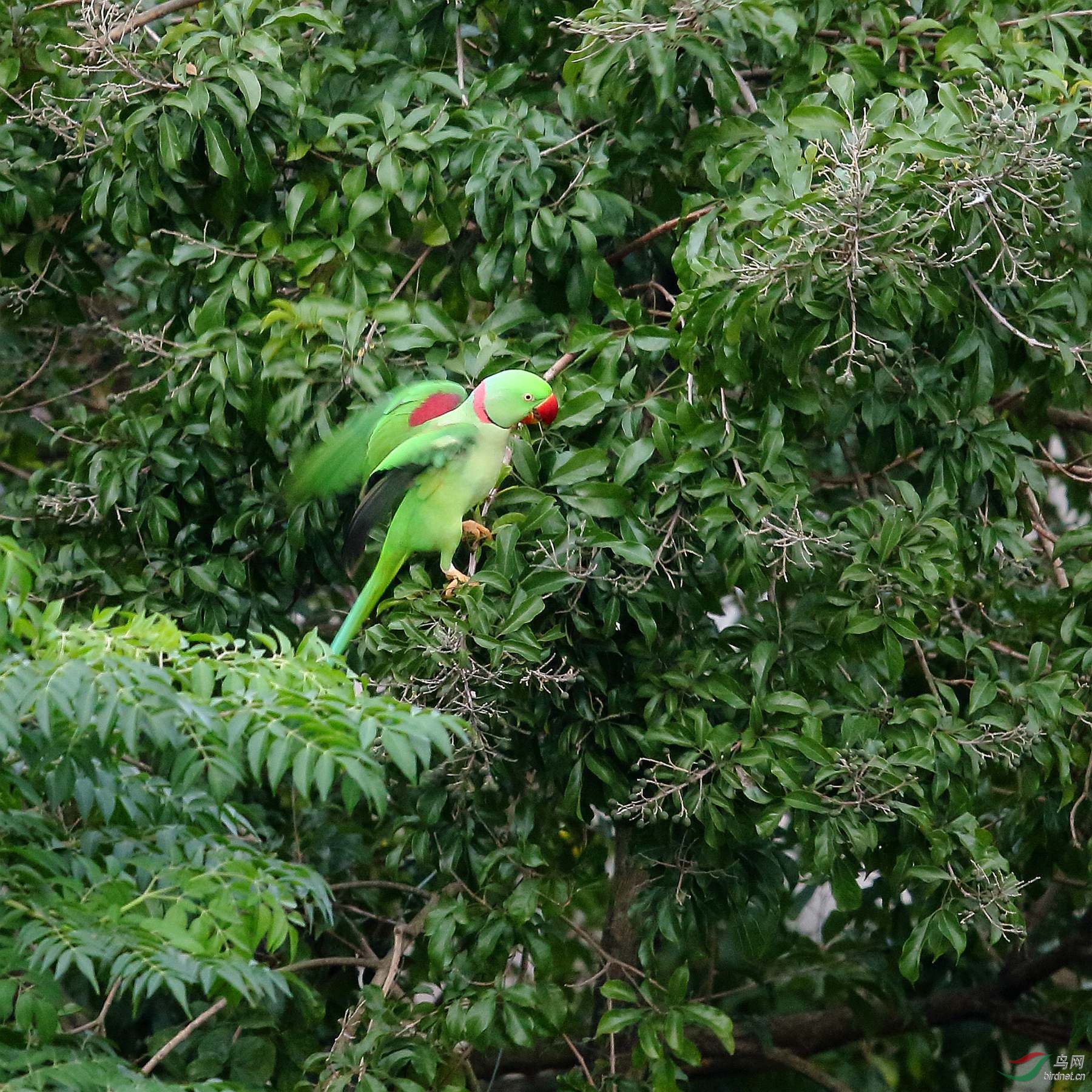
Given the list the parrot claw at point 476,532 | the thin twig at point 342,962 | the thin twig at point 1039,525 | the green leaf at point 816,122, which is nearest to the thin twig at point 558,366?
the parrot claw at point 476,532

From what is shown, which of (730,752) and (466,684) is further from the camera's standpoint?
(730,752)

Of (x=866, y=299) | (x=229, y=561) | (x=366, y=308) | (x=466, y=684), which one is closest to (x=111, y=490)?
(x=229, y=561)

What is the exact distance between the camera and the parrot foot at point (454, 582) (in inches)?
120

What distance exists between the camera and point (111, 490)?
3.58m

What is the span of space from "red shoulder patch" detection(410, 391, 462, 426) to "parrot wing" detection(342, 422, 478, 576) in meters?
0.06

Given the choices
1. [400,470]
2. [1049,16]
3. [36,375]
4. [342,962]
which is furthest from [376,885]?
[1049,16]

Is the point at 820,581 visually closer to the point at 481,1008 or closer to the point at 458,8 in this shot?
the point at 481,1008

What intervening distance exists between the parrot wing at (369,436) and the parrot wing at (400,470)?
0.14 feet

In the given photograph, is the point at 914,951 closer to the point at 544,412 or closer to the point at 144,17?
the point at 544,412

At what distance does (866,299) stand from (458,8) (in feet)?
4.90

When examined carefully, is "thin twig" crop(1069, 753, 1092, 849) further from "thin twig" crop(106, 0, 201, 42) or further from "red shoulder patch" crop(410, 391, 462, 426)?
"thin twig" crop(106, 0, 201, 42)

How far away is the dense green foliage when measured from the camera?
290cm

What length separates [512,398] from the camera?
311cm

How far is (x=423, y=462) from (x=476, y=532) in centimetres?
25
